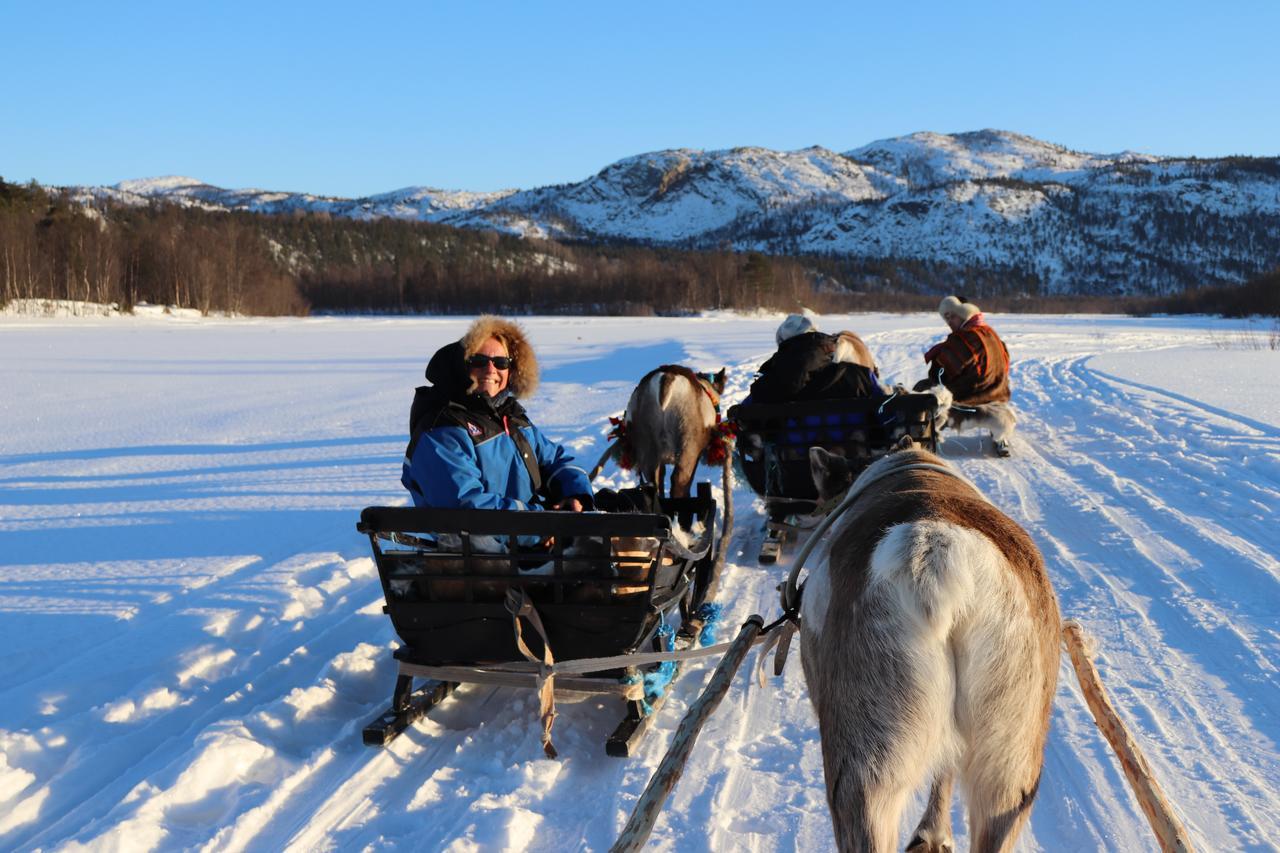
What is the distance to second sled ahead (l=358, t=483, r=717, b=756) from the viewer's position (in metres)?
3.34

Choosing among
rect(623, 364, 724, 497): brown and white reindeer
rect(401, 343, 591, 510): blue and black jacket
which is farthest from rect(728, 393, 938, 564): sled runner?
rect(401, 343, 591, 510): blue and black jacket

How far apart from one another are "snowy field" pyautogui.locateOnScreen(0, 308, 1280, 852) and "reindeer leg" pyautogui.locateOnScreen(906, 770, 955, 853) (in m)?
0.41

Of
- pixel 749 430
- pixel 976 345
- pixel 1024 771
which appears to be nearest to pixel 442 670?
pixel 1024 771

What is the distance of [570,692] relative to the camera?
3822 millimetres

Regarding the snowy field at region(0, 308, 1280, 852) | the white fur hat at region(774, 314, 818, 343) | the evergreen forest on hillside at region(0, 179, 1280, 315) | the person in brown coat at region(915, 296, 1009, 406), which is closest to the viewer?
the snowy field at region(0, 308, 1280, 852)

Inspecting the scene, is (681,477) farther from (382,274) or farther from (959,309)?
(382,274)

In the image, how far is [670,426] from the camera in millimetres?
6801

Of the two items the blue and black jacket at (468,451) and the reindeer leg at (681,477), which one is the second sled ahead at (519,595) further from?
the reindeer leg at (681,477)

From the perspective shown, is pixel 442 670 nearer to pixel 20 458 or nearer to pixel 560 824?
pixel 560 824

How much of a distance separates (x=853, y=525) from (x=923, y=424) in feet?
12.6

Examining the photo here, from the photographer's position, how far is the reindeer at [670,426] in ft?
22.3

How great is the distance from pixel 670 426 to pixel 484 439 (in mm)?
2935

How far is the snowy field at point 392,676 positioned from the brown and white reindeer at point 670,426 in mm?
800

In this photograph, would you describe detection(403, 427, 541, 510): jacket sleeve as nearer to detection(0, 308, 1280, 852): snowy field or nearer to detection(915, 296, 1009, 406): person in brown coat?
detection(0, 308, 1280, 852): snowy field
